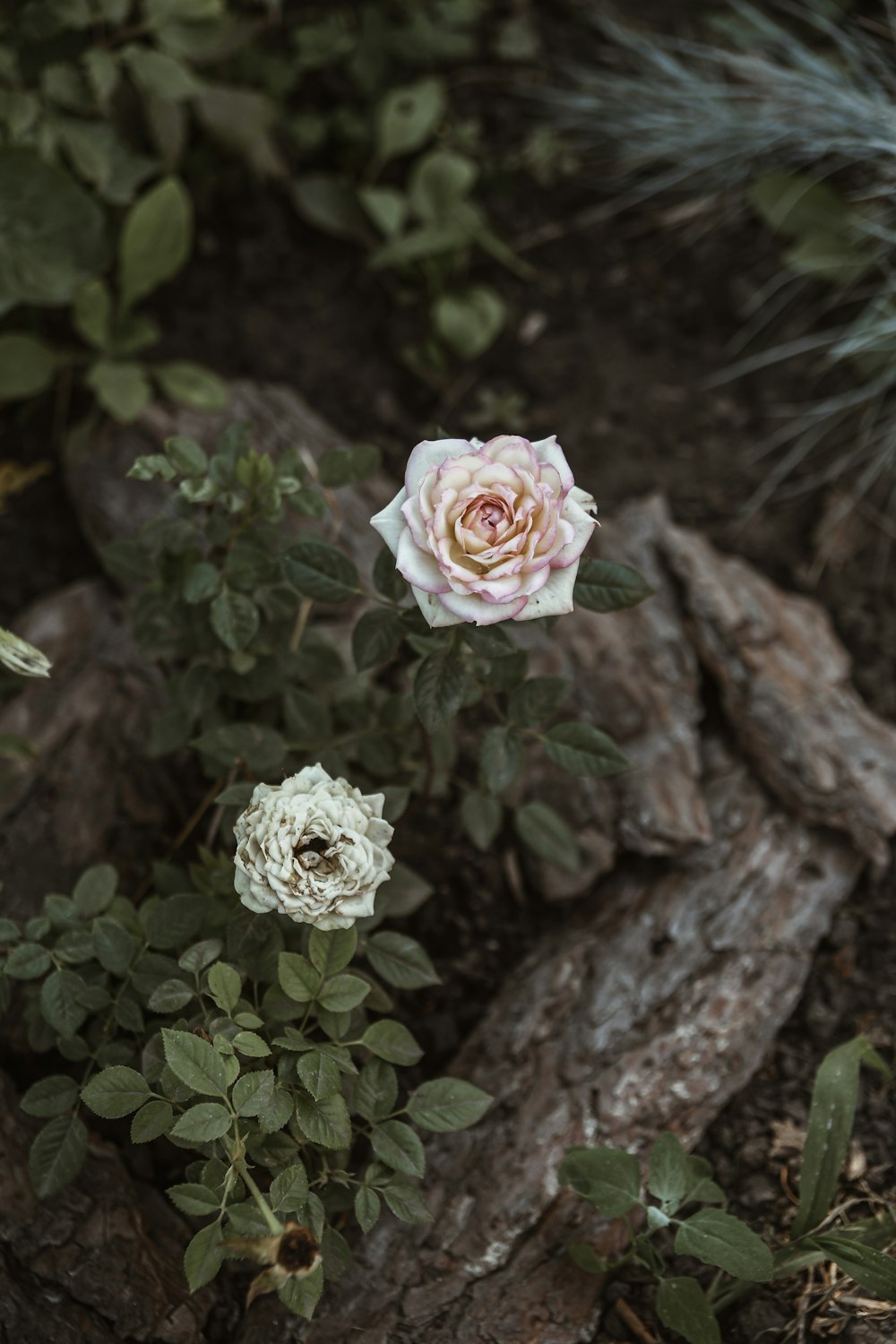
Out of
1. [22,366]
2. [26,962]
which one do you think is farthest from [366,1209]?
[22,366]

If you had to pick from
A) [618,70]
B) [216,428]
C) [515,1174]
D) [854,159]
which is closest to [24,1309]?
[515,1174]

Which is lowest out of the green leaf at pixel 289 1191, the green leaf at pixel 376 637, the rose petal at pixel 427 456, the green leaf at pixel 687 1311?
the green leaf at pixel 687 1311

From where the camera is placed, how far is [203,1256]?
1.26 m

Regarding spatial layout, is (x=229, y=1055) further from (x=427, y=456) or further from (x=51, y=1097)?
(x=427, y=456)

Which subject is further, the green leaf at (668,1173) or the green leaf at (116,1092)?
the green leaf at (668,1173)

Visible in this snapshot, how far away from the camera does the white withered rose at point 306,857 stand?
1.28 m

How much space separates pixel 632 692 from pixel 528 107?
5.47 feet

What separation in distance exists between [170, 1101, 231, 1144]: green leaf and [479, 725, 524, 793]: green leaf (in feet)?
1.86

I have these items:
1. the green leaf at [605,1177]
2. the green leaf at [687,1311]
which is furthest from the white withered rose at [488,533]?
the green leaf at [687,1311]

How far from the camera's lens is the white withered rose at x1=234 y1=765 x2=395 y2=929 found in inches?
50.5

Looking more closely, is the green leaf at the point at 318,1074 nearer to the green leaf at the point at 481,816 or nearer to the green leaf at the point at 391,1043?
the green leaf at the point at 391,1043

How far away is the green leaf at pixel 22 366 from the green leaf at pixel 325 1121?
1612mm

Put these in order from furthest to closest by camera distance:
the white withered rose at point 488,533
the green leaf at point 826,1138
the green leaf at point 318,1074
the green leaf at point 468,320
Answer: the green leaf at point 468,320, the green leaf at point 826,1138, the green leaf at point 318,1074, the white withered rose at point 488,533

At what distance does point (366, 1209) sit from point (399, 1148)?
0.08 m
